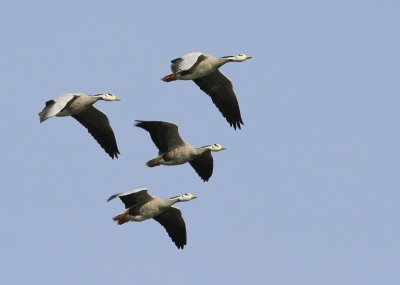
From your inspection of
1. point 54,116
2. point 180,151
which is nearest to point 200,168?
point 180,151

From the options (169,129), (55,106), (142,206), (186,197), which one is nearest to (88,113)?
(169,129)

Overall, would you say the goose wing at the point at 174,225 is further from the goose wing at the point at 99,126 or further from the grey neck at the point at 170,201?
the goose wing at the point at 99,126

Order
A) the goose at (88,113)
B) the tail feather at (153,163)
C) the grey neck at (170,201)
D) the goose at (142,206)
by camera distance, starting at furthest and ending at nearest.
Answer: the tail feather at (153,163) < the grey neck at (170,201) < the goose at (142,206) < the goose at (88,113)

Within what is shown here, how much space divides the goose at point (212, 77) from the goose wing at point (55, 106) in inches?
120

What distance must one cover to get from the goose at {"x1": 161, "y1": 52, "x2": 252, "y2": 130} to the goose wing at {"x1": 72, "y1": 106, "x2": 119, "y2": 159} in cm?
230

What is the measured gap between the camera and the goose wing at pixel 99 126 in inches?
1683

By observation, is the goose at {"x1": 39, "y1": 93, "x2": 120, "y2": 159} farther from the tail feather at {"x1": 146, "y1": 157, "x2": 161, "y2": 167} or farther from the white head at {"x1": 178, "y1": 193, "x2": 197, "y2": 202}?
the white head at {"x1": 178, "y1": 193, "x2": 197, "y2": 202}

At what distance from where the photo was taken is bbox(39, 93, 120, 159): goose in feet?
129

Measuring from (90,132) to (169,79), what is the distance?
119 inches

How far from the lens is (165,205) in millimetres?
40531

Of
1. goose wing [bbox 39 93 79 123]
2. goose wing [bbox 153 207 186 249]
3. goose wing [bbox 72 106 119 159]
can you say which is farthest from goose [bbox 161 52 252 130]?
goose wing [bbox 153 207 186 249]

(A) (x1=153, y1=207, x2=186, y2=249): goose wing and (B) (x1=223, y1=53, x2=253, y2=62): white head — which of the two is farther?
(B) (x1=223, y1=53, x2=253, y2=62): white head

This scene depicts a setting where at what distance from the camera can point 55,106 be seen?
39375 millimetres

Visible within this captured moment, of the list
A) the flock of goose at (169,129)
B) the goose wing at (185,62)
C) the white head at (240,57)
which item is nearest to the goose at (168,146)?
the flock of goose at (169,129)
